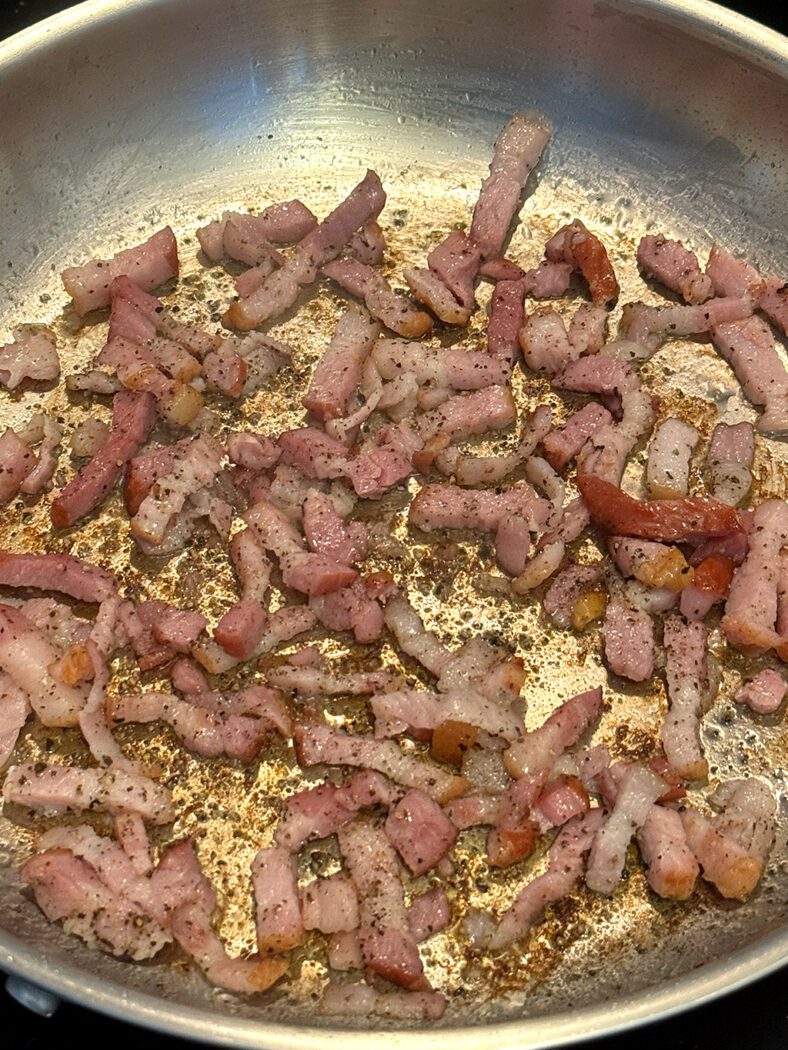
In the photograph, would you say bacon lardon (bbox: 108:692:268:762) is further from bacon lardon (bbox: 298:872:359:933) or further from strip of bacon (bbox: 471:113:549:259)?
strip of bacon (bbox: 471:113:549:259)

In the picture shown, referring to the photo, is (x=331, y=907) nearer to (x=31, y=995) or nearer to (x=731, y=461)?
(x=31, y=995)

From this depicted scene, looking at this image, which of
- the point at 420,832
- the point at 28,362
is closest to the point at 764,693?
the point at 420,832

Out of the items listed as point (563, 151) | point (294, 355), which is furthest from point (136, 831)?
point (563, 151)

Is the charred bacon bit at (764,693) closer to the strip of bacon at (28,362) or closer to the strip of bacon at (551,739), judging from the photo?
the strip of bacon at (551,739)

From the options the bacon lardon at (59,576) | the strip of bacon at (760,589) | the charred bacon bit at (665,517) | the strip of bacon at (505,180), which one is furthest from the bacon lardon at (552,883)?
the strip of bacon at (505,180)

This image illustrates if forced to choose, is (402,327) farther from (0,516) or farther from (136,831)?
(136,831)

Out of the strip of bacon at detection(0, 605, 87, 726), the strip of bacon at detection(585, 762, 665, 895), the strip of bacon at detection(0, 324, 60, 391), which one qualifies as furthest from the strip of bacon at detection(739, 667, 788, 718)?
the strip of bacon at detection(0, 324, 60, 391)
